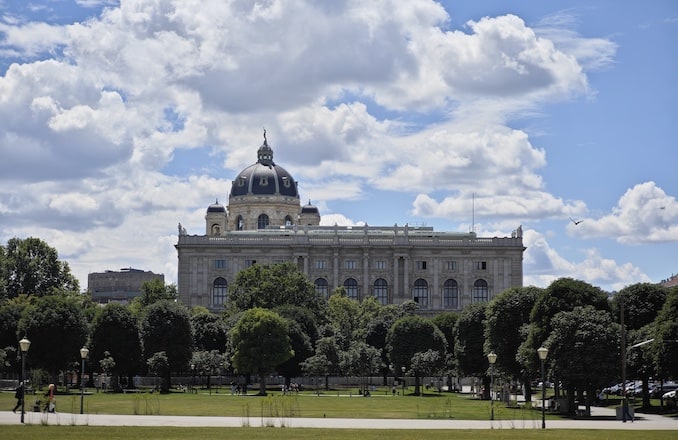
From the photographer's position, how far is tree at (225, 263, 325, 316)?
14912cm

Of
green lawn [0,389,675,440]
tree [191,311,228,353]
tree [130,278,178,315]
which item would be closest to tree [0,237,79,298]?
tree [130,278,178,315]

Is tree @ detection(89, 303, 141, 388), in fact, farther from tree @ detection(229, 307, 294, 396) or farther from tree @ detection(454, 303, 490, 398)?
tree @ detection(454, 303, 490, 398)

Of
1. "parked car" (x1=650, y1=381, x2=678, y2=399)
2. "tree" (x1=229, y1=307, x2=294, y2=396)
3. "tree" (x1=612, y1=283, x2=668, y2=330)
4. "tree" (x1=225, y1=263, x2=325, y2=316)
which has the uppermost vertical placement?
"tree" (x1=225, y1=263, x2=325, y2=316)

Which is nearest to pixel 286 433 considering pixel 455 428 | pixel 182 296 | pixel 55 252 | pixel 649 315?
pixel 455 428

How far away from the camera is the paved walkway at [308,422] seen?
5641 cm

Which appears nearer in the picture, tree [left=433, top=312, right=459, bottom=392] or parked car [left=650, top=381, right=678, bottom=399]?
parked car [left=650, top=381, right=678, bottom=399]

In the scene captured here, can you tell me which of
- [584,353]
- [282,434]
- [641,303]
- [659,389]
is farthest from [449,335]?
[282,434]

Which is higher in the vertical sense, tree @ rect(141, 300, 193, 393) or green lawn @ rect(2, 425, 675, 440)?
tree @ rect(141, 300, 193, 393)

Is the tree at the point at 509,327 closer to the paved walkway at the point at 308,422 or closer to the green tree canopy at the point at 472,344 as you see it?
the green tree canopy at the point at 472,344

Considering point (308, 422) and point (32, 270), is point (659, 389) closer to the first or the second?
point (308, 422)

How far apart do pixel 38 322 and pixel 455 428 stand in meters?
56.1

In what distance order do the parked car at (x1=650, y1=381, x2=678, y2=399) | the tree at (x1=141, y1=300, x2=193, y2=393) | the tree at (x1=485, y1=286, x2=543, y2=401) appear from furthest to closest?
1. the tree at (x1=141, y1=300, x2=193, y2=393)
2. the parked car at (x1=650, y1=381, x2=678, y2=399)
3. the tree at (x1=485, y1=286, x2=543, y2=401)

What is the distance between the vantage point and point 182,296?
19950 centimetres

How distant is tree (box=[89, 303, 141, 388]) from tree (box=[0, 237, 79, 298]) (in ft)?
142
